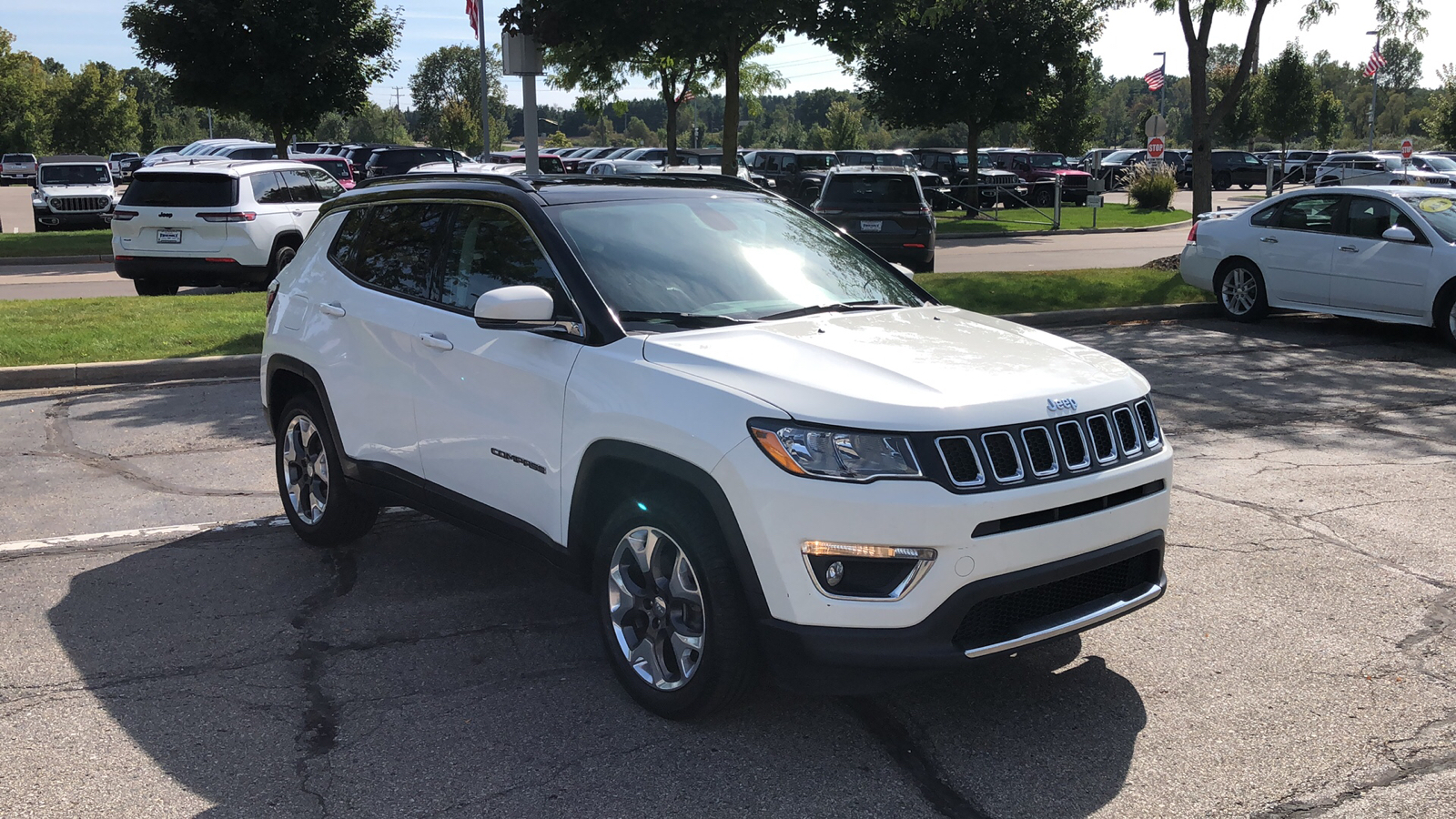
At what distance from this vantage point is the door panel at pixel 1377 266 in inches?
456

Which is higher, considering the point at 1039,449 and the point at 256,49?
the point at 256,49

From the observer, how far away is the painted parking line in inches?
231

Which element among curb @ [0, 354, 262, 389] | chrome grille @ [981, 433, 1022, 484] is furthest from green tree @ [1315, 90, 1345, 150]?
chrome grille @ [981, 433, 1022, 484]

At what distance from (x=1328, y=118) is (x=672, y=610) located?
2739 inches

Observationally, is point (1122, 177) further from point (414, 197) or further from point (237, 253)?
point (414, 197)

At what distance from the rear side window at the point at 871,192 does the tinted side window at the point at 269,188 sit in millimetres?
7604

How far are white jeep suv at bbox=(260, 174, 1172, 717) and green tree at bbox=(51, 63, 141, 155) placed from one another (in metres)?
76.6

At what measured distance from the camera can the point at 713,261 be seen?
4.60 m

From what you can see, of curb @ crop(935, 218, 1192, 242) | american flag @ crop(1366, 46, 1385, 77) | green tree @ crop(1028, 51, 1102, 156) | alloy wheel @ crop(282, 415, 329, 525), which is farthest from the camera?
green tree @ crop(1028, 51, 1102, 156)

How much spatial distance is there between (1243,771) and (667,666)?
Answer: 178cm

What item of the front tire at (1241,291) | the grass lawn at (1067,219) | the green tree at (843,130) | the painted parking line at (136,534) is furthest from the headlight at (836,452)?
the green tree at (843,130)

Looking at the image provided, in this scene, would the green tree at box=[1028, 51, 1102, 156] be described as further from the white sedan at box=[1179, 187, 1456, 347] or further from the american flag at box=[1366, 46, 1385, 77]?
the white sedan at box=[1179, 187, 1456, 347]

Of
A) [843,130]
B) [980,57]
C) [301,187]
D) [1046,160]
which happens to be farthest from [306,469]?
[843,130]

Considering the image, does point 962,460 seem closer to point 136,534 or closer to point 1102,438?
point 1102,438
